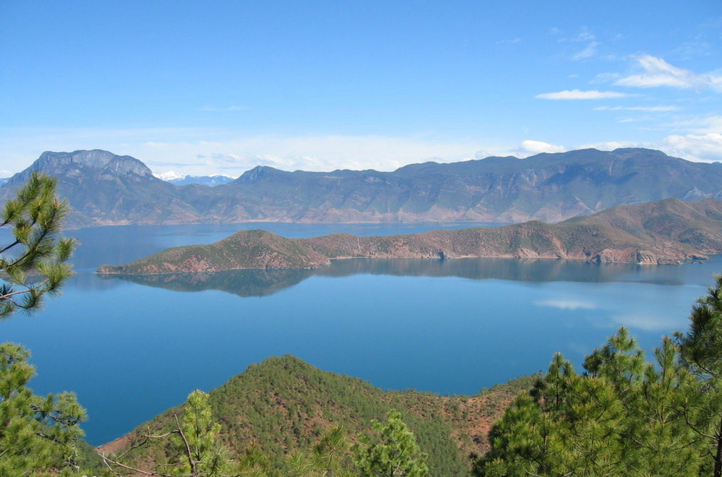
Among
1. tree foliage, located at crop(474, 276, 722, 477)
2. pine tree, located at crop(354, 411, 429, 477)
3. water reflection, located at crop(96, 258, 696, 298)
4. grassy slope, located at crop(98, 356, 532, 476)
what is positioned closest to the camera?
tree foliage, located at crop(474, 276, 722, 477)

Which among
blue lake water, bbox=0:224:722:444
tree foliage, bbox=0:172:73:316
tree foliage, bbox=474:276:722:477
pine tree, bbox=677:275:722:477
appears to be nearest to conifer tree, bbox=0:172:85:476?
tree foliage, bbox=0:172:73:316

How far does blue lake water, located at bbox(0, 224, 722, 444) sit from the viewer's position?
53.6m

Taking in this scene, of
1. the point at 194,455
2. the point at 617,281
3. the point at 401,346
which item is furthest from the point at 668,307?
the point at 194,455

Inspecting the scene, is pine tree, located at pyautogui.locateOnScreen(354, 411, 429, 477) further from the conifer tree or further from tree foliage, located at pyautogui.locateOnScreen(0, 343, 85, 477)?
the conifer tree

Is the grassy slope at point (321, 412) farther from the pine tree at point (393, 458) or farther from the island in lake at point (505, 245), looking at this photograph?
the island in lake at point (505, 245)

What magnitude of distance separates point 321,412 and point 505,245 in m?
151

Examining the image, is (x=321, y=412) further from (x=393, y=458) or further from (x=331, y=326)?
(x=331, y=326)

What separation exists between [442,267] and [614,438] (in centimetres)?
14354

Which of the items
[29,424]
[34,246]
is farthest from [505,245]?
[34,246]

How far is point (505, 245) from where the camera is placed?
16988cm

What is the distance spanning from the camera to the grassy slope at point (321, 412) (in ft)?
86.4

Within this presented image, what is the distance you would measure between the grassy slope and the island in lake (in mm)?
109915

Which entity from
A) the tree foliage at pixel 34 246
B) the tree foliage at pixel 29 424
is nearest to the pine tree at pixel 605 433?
the tree foliage at pixel 29 424

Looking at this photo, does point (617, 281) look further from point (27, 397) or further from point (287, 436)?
point (27, 397)
